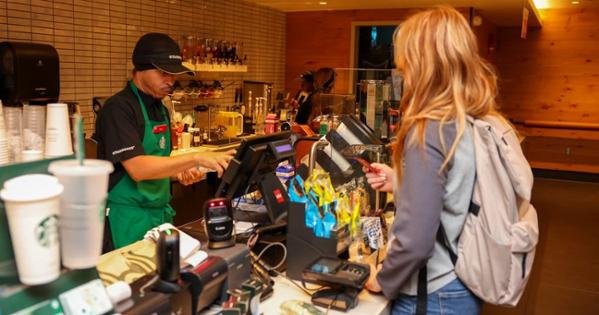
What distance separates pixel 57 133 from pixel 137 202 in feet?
3.75

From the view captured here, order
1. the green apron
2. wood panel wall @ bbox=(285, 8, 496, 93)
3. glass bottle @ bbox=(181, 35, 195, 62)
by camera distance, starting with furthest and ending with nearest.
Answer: wood panel wall @ bbox=(285, 8, 496, 93) < glass bottle @ bbox=(181, 35, 195, 62) < the green apron

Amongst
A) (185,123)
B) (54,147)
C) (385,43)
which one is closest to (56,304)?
(54,147)

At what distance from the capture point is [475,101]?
1.51 metres

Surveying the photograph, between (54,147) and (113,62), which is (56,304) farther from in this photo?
(113,62)

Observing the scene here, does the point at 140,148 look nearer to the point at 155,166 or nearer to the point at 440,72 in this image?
the point at 155,166

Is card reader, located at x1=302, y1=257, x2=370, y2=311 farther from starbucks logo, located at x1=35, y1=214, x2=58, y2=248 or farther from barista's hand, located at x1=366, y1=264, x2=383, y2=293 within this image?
starbucks logo, located at x1=35, y1=214, x2=58, y2=248

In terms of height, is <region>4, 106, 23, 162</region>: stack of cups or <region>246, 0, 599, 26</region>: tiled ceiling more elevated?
<region>246, 0, 599, 26</region>: tiled ceiling

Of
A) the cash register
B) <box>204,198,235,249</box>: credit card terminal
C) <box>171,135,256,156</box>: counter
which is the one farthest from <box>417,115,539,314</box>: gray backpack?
<box>171,135,256,156</box>: counter

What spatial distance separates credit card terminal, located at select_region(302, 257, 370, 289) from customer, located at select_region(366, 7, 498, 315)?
11 centimetres

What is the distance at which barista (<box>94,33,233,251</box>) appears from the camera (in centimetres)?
233

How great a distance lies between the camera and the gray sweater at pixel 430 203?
4.64 feet

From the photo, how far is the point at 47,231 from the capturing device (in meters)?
0.99

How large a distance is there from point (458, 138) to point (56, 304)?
3.38ft

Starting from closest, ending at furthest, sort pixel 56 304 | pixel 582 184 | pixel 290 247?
1. pixel 56 304
2. pixel 290 247
3. pixel 582 184
